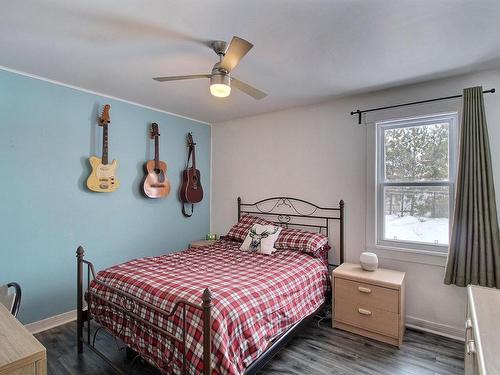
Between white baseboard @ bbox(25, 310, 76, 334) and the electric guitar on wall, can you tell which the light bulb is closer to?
the electric guitar on wall

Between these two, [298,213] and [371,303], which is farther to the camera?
[298,213]

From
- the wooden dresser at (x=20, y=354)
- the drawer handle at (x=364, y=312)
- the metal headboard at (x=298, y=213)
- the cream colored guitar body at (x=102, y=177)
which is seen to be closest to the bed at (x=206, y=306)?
the drawer handle at (x=364, y=312)

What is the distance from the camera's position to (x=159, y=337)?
179 cm

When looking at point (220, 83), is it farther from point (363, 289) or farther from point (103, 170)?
point (363, 289)

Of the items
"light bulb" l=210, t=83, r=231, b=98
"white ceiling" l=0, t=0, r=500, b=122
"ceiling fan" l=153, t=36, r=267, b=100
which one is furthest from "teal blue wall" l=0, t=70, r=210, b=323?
"light bulb" l=210, t=83, r=231, b=98

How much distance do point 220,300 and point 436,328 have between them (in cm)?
225

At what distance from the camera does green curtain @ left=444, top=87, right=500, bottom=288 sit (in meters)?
2.30

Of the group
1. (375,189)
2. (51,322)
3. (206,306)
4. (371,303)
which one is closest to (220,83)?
(206,306)

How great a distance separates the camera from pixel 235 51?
5.73 ft

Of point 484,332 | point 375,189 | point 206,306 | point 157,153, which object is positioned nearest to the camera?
point 484,332

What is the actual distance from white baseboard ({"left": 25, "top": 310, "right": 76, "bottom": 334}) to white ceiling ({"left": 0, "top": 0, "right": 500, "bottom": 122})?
238 cm

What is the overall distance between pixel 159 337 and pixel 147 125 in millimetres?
2655

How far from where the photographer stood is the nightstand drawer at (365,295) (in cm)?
246

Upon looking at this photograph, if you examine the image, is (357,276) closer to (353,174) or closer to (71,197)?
(353,174)
